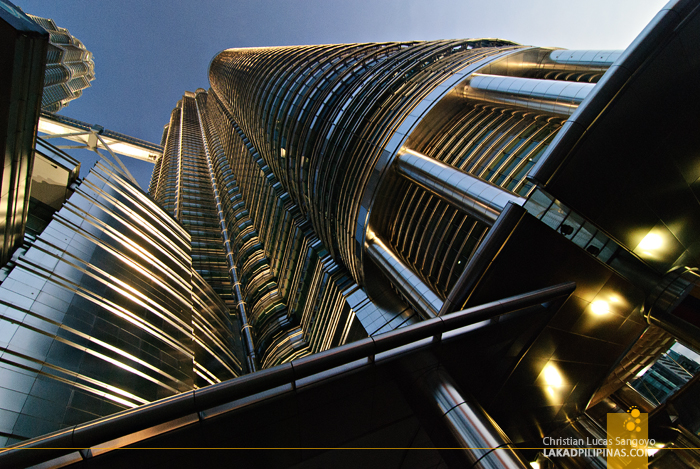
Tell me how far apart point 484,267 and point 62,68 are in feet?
504

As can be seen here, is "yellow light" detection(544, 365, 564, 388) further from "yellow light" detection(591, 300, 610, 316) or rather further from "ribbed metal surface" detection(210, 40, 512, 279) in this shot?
"ribbed metal surface" detection(210, 40, 512, 279)

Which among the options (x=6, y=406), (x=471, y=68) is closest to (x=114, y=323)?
(x=6, y=406)

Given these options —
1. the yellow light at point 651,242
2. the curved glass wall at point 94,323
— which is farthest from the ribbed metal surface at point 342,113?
the yellow light at point 651,242

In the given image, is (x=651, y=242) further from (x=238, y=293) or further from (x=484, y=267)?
(x=238, y=293)

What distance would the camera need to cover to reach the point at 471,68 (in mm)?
23531

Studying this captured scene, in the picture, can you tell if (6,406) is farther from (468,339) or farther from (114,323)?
(468,339)

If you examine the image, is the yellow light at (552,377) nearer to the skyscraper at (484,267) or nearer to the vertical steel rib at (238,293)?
the skyscraper at (484,267)

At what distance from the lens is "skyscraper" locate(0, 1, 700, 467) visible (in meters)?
7.69

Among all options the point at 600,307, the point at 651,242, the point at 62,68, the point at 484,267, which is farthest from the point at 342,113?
the point at 62,68

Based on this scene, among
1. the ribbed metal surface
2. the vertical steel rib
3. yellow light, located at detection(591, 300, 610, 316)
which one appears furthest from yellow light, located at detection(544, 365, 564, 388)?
the vertical steel rib

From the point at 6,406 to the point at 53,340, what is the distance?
280 cm

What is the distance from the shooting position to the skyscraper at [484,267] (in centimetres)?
A: 769

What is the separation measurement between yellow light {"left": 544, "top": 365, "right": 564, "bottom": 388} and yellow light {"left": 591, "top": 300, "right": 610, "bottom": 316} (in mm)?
2615

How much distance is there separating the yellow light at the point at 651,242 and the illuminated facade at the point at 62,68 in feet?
398
